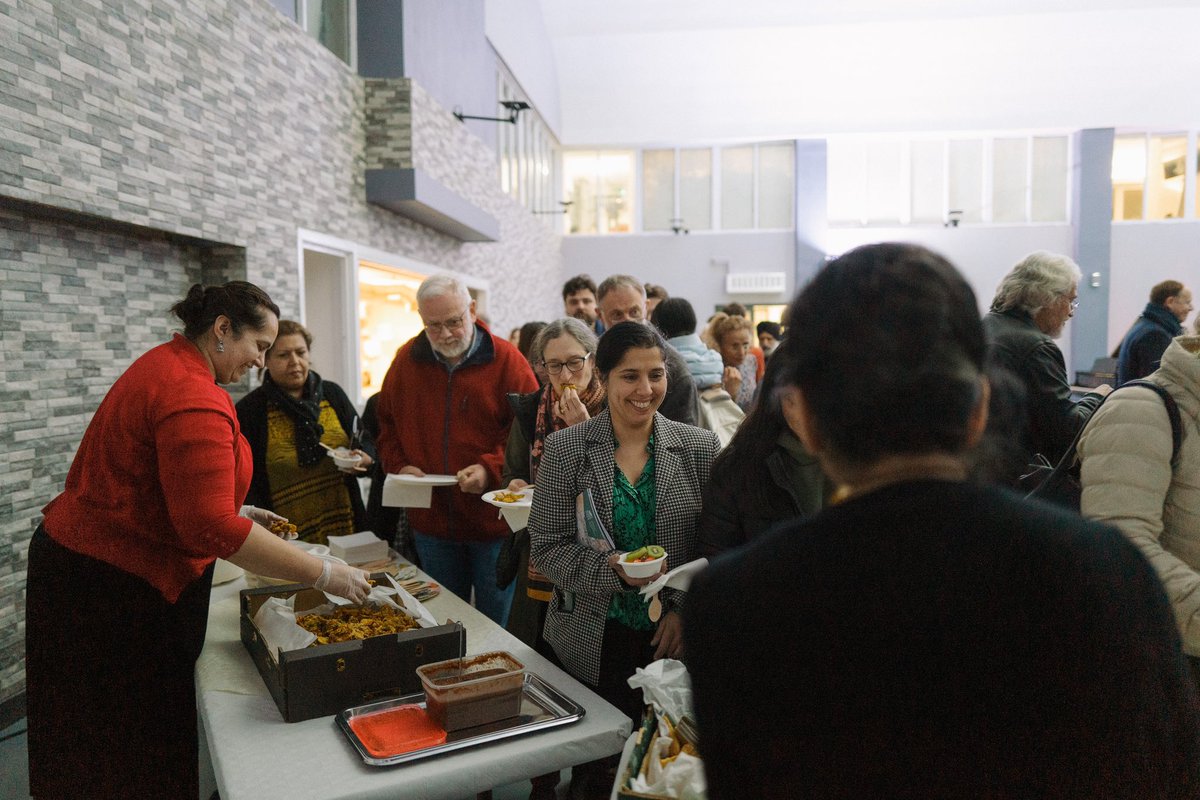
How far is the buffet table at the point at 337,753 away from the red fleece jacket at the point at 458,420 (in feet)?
4.27

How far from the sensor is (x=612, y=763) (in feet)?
7.25

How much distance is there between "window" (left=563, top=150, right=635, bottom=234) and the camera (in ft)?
56.3

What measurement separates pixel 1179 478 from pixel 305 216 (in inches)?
229

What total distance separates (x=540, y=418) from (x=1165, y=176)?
1799 cm

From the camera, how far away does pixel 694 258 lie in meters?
16.8

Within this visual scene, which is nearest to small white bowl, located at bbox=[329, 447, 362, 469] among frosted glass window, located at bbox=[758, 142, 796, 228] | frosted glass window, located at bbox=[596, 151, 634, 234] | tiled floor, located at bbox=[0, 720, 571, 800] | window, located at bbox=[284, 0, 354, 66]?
tiled floor, located at bbox=[0, 720, 571, 800]

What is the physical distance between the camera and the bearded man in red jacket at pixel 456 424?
3.58 m

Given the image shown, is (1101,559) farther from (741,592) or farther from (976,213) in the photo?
(976,213)

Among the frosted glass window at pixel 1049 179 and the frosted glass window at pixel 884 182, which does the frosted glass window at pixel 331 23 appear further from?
the frosted glass window at pixel 1049 179

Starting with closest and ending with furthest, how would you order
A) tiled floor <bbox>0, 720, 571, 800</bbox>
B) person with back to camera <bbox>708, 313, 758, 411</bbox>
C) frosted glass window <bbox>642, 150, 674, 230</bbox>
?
1. tiled floor <bbox>0, 720, 571, 800</bbox>
2. person with back to camera <bbox>708, 313, 758, 411</bbox>
3. frosted glass window <bbox>642, 150, 674, 230</bbox>

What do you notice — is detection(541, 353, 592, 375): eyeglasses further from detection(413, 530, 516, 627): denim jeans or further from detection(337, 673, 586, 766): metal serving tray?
detection(337, 673, 586, 766): metal serving tray

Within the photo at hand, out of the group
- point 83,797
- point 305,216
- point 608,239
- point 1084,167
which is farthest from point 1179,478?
point 1084,167

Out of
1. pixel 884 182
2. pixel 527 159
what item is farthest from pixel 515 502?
pixel 884 182

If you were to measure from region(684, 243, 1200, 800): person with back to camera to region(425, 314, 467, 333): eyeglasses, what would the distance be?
284 centimetres
